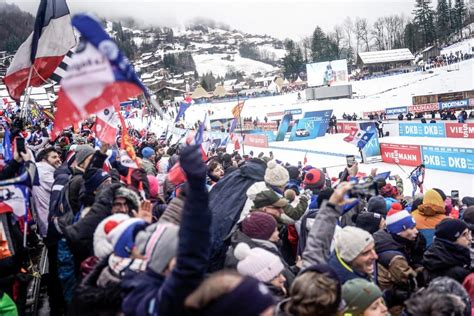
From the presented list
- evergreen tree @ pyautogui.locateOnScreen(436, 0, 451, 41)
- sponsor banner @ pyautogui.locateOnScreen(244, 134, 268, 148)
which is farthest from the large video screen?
evergreen tree @ pyautogui.locateOnScreen(436, 0, 451, 41)

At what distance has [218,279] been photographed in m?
1.71

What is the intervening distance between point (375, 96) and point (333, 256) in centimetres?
5844

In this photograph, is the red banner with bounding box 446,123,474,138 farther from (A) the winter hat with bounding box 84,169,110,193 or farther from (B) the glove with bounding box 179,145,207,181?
(B) the glove with bounding box 179,145,207,181

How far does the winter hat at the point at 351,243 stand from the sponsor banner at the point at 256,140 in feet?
96.9

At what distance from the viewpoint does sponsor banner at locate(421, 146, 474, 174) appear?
15.9 meters

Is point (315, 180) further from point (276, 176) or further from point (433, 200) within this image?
point (433, 200)

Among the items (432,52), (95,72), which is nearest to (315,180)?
(95,72)

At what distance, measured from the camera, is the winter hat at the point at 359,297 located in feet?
8.52

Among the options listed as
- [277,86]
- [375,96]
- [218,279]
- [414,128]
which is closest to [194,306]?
[218,279]

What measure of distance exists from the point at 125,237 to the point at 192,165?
33.2 inches

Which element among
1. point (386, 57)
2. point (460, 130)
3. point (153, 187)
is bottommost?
point (460, 130)

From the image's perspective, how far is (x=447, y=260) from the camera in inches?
133

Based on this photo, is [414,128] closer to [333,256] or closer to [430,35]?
[333,256]

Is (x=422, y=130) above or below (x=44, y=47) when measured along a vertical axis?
below
